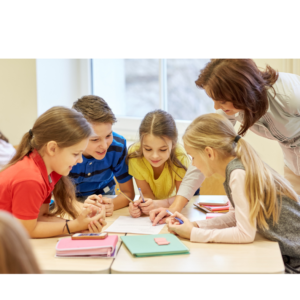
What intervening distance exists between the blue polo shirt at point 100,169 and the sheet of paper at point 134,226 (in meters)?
0.38

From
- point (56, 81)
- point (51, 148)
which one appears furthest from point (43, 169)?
point (56, 81)

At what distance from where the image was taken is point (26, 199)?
1.24 m

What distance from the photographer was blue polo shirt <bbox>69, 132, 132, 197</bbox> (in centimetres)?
188

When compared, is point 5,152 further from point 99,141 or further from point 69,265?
point 69,265

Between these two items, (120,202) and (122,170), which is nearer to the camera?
(120,202)

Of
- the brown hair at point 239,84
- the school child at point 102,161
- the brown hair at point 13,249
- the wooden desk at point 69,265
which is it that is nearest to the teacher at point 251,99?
the brown hair at point 239,84

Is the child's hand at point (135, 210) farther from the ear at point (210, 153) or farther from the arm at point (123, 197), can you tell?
the ear at point (210, 153)

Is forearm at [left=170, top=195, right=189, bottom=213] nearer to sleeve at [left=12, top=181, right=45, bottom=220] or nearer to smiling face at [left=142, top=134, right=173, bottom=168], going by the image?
smiling face at [left=142, top=134, right=173, bottom=168]

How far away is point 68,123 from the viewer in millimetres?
1373

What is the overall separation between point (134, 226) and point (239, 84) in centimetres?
72

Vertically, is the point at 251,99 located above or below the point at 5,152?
above

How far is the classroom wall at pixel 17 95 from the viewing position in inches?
128
